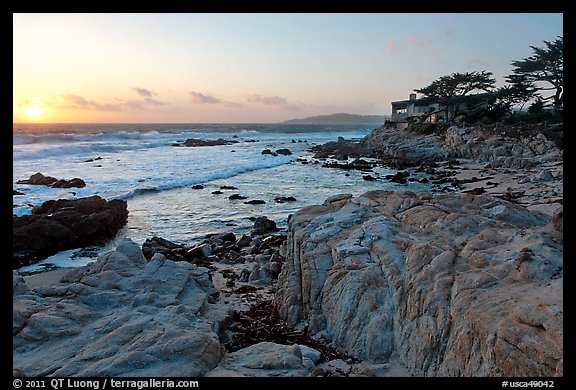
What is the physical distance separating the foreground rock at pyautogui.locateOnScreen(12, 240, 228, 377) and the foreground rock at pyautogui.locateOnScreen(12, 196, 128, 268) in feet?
20.2

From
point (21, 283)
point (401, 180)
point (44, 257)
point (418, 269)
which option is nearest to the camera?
point (418, 269)

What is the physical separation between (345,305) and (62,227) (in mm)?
11740

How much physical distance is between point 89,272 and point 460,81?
4665 centimetres

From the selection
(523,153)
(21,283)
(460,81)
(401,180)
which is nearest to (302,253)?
(21,283)

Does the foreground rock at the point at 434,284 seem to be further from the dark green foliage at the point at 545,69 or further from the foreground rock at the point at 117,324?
the dark green foliage at the point at 545,69

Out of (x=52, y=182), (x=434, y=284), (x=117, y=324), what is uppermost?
(x=434, y=284)

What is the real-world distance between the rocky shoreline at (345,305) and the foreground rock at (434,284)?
0.02m

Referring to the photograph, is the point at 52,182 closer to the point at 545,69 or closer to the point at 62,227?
the point at 62,227

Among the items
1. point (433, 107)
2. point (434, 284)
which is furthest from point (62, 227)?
point (433, 107)

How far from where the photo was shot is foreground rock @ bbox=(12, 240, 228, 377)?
16.7 feet

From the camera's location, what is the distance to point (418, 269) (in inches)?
231

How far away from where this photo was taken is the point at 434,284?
540 centimetres

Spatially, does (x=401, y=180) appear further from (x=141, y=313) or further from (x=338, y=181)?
(x=141, y=313)
